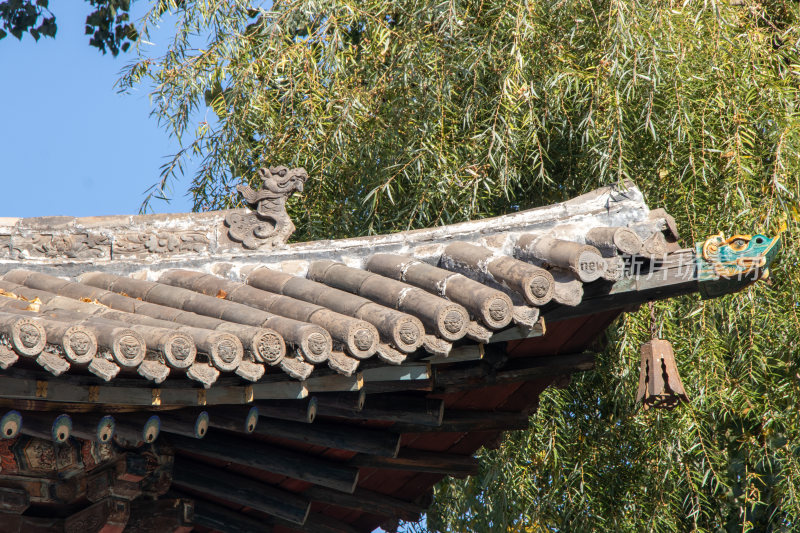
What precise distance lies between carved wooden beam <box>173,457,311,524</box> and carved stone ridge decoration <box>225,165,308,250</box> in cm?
95

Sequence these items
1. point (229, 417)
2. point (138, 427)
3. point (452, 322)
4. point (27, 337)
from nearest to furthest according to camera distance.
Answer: point (27, 337) < point (452, 322) < point (138, 427) < point (229, 417)

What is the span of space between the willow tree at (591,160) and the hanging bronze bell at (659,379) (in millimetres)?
1585

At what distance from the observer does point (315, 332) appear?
9.76 ft

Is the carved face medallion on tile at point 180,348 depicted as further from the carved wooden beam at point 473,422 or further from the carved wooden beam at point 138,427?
the carved wooden beam at point 473,422

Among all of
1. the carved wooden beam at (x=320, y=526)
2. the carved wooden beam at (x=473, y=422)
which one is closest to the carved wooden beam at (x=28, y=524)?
the carved wooden beam at (x=320, y=526)

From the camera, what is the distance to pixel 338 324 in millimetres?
3082

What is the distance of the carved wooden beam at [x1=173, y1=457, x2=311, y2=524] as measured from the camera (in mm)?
3664

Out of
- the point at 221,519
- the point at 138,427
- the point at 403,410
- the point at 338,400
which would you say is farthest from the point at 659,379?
the point at 138,427

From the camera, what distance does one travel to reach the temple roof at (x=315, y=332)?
9.65ft

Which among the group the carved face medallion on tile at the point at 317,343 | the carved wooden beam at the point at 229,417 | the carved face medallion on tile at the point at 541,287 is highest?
the carved face medallion on tile at the point at 541,287

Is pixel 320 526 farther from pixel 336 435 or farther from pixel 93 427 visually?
pixel 93 427

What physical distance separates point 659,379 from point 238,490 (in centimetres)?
170

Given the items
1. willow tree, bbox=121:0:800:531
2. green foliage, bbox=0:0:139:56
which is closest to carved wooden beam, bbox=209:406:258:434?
A: willow tree, bbox=121:0:800:531

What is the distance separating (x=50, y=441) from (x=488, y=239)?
5.82 feet
